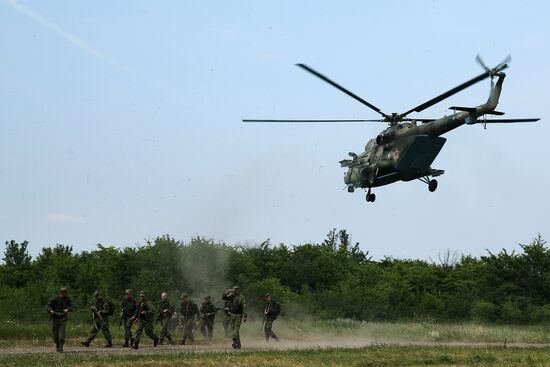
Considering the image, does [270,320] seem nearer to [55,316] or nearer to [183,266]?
[55,316]

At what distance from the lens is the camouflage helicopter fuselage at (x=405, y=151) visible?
108 ft

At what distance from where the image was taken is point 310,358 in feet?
75.7

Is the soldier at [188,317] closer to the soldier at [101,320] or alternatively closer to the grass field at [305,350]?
the grass field at [305,350]

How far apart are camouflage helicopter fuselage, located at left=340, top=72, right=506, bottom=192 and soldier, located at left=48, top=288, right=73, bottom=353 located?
46.7 ft

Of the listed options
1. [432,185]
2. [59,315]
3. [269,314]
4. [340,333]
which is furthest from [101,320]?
[432,185]

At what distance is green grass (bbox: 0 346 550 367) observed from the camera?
21.3m

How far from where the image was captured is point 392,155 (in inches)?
1359

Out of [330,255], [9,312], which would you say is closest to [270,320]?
[9,312]

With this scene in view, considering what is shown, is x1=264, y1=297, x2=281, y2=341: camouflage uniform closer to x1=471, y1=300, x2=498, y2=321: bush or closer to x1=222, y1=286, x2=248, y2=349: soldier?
x1=222, y1=286, x2=248, y2=349: soldier

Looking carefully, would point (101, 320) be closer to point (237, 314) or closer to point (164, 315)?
point (164, 315)

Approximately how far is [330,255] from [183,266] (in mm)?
22432

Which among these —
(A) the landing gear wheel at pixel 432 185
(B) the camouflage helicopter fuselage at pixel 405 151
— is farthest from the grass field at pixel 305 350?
(B) the camouflage helicopter fuselage at pixel 405 151

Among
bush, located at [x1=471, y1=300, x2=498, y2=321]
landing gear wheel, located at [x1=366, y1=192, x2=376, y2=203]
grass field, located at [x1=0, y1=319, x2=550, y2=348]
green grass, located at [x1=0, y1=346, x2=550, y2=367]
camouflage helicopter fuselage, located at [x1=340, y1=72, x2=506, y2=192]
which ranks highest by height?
camouflage helicopter fuselage, located at [x1=340, y1=72, x2=506, y2=192]

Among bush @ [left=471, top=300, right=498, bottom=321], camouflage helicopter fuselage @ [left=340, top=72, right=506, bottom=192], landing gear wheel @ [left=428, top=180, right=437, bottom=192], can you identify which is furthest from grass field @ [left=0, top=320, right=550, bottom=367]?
bush @ [left=471, top=300, right=498, bottom=321]
